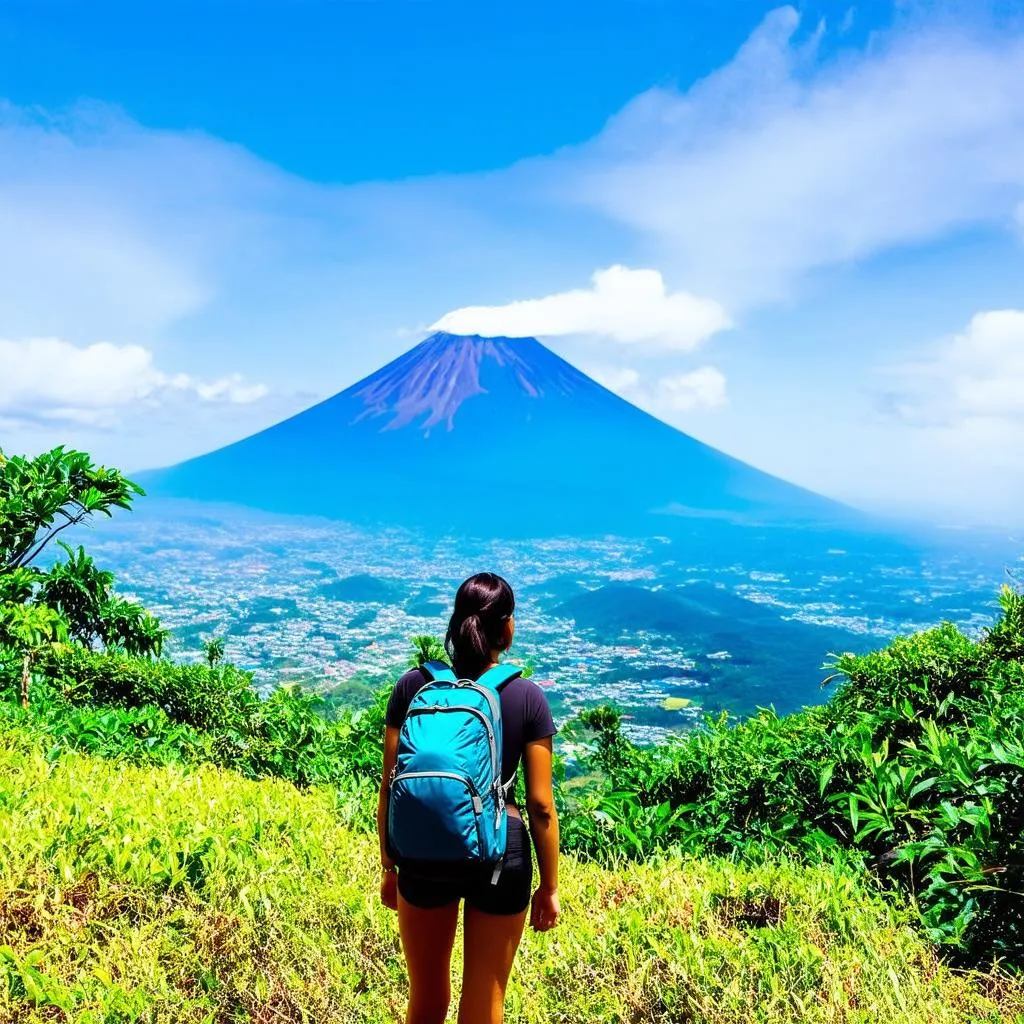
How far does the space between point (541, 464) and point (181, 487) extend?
289ft

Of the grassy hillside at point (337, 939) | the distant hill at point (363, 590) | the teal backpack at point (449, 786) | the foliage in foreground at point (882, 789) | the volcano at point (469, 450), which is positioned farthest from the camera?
the volcano at point (469, 450)

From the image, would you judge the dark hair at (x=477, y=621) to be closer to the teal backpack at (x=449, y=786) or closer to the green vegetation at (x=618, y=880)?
the teal backpack at (x=449, y=786)

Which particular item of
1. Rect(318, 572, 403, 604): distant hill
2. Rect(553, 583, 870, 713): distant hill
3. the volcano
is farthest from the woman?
the volcano

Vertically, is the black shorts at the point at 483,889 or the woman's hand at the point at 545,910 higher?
the black shorts at the point at 483,889

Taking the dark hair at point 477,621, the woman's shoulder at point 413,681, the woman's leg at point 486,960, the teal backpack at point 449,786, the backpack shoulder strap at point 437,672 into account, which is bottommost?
the woman's leg at point 486,960

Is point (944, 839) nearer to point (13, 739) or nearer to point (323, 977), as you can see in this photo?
point (323, 977)

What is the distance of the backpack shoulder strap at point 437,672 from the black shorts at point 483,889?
1.57 feet

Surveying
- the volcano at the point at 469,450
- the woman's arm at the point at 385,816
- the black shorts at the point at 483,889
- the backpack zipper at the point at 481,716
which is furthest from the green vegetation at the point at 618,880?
the volcano at the point at 469,450

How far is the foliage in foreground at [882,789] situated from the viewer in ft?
9.70

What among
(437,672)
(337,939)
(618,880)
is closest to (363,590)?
(618,880)

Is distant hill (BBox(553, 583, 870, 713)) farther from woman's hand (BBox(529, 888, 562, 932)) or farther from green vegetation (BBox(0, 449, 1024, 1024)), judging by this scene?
woman's hand (BBox(529, 888, 562, 932))

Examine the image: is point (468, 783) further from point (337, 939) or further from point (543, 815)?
point (337, 939)

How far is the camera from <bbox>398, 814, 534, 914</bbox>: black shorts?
2105mm

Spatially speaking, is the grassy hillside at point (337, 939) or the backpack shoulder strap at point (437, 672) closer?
the backpack shoulder strap at point (437, 672)
